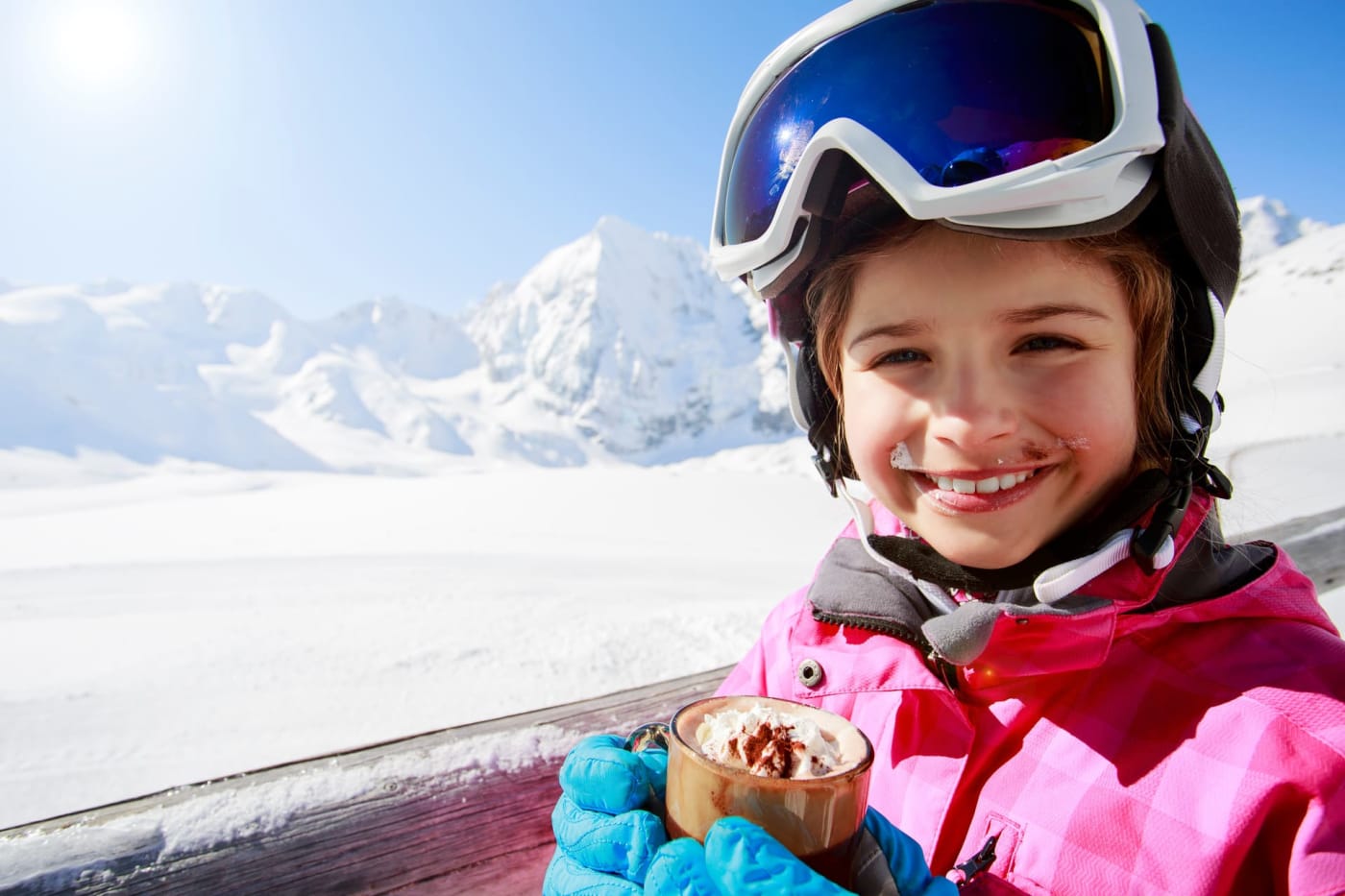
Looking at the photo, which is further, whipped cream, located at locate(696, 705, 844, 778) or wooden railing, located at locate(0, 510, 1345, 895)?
wooden railing, located at locate(0, 510, 1345, 895)

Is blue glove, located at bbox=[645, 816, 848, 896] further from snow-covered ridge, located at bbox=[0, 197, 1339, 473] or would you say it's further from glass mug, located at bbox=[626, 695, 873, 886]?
snow-covered ridge, located at bbox=[0, 197, 1339, 473]

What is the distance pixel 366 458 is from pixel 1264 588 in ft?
282

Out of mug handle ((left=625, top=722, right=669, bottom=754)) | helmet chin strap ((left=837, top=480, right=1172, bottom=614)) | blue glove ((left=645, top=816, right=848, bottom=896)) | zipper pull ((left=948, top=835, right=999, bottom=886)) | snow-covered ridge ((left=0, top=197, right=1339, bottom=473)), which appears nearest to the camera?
blue glove ((left=645, top=816, right=848, bottom=896))

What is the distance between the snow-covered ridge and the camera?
212 ft

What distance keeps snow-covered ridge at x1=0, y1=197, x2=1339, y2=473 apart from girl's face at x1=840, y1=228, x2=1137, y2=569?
18.7m

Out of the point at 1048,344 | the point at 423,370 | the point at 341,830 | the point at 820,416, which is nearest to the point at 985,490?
the point at 1048,344

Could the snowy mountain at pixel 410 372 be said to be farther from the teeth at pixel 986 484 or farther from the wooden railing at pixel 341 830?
the teeth at pixel 986 484

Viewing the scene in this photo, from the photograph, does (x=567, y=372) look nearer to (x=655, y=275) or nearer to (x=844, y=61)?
(x=655, y=275)

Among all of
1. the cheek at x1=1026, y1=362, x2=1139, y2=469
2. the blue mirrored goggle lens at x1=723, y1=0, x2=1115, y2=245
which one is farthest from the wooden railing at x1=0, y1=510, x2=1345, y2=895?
the blue mirrored goggle lens at x1=723, y1=0, x2=1115, y2=245

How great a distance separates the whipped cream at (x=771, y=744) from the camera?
30.2 inches

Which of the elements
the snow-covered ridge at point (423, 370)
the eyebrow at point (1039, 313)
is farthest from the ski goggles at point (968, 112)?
the snow-covered ridge at point (423, 370)

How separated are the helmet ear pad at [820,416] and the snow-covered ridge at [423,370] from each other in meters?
18.4

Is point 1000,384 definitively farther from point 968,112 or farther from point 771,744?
point 771,744

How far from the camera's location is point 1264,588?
3.32ft
